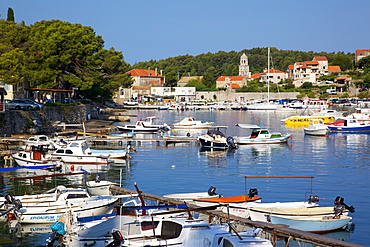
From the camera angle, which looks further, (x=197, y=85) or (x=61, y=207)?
(x=197, y=85)

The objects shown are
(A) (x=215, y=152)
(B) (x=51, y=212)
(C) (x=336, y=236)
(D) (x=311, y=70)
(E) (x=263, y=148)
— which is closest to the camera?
(C) (x=336, y=236)

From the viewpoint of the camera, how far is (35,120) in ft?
164

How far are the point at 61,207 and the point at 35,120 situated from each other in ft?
102

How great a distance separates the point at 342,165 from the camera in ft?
125

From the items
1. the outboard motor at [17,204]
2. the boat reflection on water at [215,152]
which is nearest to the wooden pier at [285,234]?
the outboard motor at [17,204]

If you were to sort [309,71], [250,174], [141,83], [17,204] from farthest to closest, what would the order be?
[141,83] → [309,71] → [250,174] → [17,204]

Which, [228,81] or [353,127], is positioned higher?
[228,81]

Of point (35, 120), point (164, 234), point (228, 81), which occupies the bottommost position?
point (164, 234)

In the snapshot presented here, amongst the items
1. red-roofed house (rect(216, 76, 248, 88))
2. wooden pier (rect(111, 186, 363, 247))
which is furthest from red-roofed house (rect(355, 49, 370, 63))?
wooden pier (rect(111, 186, 363, 247))

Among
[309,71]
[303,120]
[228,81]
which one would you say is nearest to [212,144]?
[303,120]

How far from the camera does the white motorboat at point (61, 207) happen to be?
20.6 m

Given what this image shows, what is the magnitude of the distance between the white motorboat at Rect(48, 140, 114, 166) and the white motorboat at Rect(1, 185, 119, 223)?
44.7 ft

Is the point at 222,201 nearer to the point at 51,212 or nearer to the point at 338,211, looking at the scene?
the point at 338,211

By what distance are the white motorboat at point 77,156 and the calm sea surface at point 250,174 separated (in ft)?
4.11
